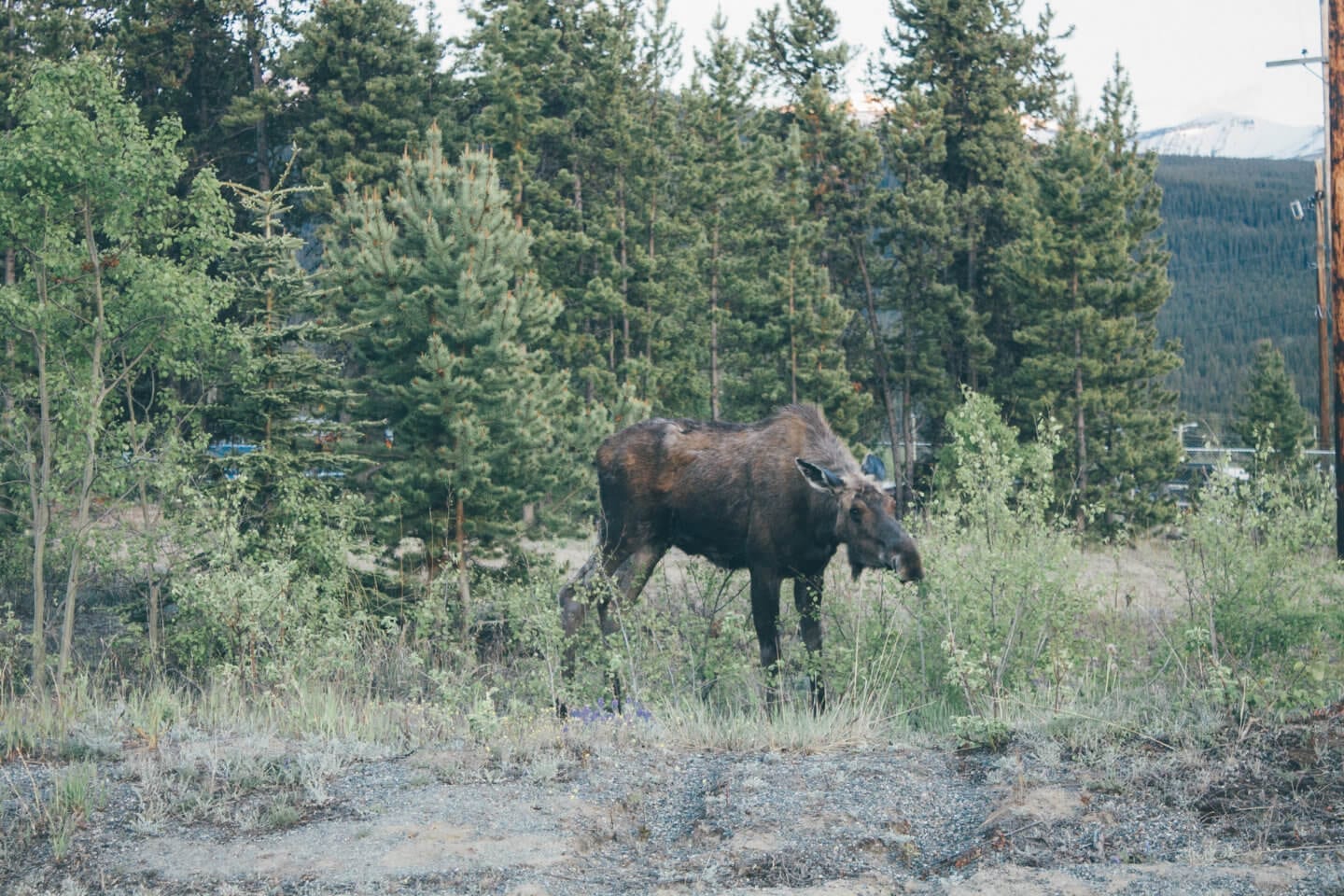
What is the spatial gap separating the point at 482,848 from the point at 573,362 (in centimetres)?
2603

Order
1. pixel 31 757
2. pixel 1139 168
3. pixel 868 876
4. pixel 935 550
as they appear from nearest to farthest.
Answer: pixel 868 876
pixel 31 757
pixel 935 550
pixel 1139 168

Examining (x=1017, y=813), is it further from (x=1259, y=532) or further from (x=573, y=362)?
(x=573, y=362)

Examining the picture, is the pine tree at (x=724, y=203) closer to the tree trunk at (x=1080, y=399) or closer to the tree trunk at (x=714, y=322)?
the tree trunk at (x=714, y=322)

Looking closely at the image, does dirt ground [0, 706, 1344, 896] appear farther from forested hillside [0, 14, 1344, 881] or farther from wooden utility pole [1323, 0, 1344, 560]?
wooden utility pole [1323, 0, 1344, 560]

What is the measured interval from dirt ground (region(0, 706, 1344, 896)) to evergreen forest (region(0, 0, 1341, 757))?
0.64 meters

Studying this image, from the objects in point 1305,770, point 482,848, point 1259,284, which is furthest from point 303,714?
point 1259,284

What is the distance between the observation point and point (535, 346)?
27641mm

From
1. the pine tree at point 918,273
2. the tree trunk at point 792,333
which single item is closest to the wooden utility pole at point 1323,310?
the pine tree at point 918,273

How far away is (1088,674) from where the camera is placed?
861 cm

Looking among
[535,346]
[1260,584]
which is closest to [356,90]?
[535,346]

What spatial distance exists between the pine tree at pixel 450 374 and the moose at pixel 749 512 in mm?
4764

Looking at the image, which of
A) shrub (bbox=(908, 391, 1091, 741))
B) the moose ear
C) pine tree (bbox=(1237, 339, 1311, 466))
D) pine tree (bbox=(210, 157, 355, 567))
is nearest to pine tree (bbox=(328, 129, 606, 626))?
pine tree (bbox=(210, 157, 355, 567))

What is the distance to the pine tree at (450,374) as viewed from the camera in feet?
50.1

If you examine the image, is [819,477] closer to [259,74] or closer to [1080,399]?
[1080,399]
